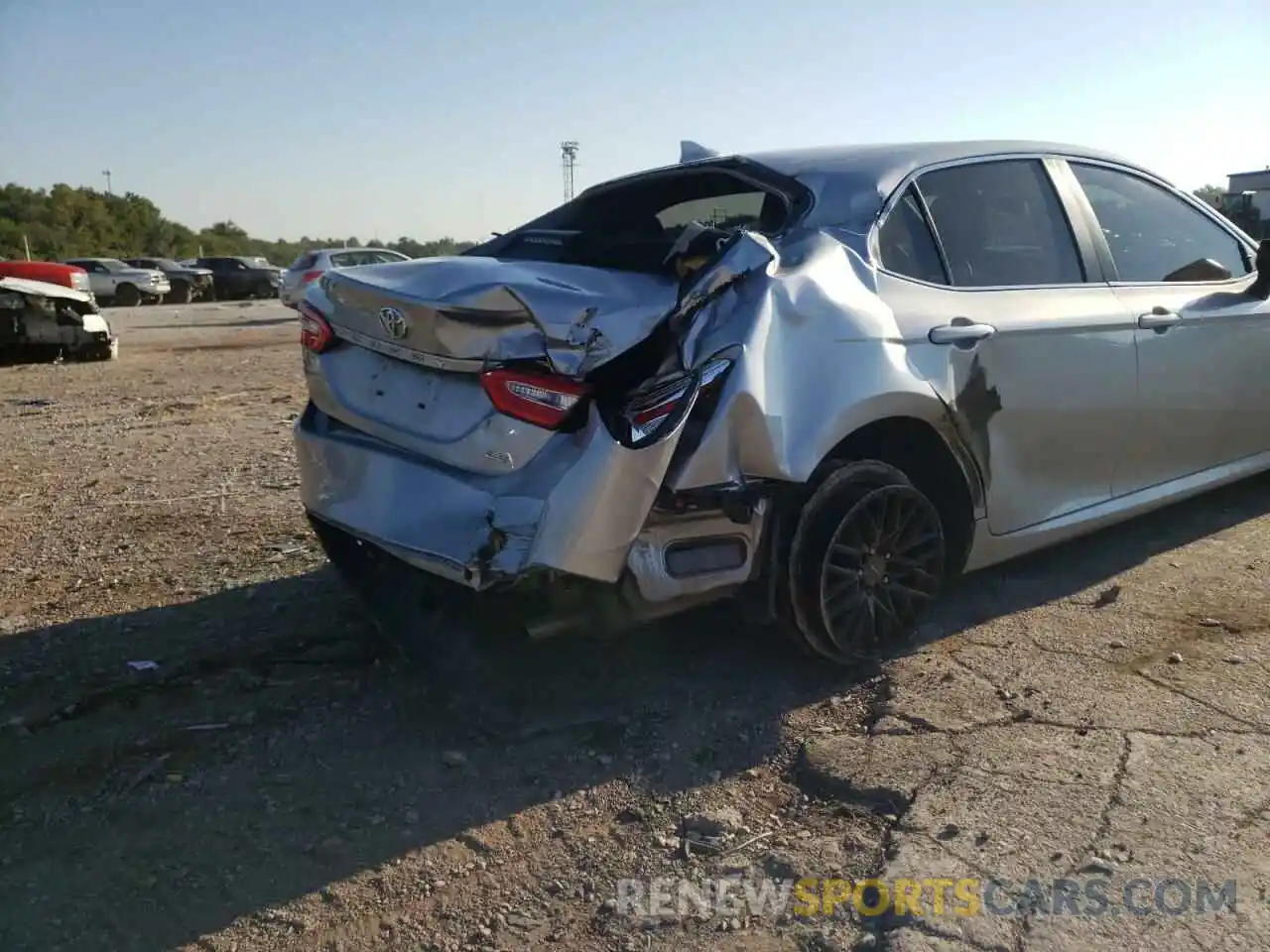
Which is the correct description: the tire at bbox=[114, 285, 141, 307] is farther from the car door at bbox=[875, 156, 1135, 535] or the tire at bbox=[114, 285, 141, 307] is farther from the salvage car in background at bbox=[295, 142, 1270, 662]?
the car door at bbox=[875, 156, 1135, 535]

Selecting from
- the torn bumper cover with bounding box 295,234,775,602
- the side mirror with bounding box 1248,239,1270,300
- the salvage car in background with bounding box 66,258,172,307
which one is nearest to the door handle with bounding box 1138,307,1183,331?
the side mirror with bounding box 1248,239,1270,300

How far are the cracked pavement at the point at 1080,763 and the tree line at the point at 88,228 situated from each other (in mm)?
46019

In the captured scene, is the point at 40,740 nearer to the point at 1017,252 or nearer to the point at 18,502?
the point at 18,502

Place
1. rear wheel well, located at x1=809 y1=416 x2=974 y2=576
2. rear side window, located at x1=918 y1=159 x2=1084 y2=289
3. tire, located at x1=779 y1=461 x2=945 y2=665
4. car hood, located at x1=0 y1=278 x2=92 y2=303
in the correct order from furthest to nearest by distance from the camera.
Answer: car hood, located at x1=0 y1=278 x2=92 y2=303 → rear side window, located at x1=918 y1=159 x2=1084 y2=289 → rear wheel well, located at x1=809 y1=416 x2=974 y2=576 → tire, located at x1=779 y1=461 x2=945 y2=665

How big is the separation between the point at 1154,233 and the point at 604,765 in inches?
124

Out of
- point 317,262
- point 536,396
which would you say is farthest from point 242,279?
point 536,396

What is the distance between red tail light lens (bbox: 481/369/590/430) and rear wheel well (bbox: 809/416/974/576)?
3.04 ft

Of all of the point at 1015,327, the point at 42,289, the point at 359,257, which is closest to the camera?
the point at 1015,327

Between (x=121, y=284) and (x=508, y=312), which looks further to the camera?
(x=121, y=284)

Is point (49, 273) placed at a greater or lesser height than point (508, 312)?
greater

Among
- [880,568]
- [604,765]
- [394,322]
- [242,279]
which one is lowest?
[604,765]

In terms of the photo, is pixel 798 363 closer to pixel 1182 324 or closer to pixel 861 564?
pixel 861 564

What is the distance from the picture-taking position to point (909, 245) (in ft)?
11.1

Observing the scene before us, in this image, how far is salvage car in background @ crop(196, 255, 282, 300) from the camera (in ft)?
110
